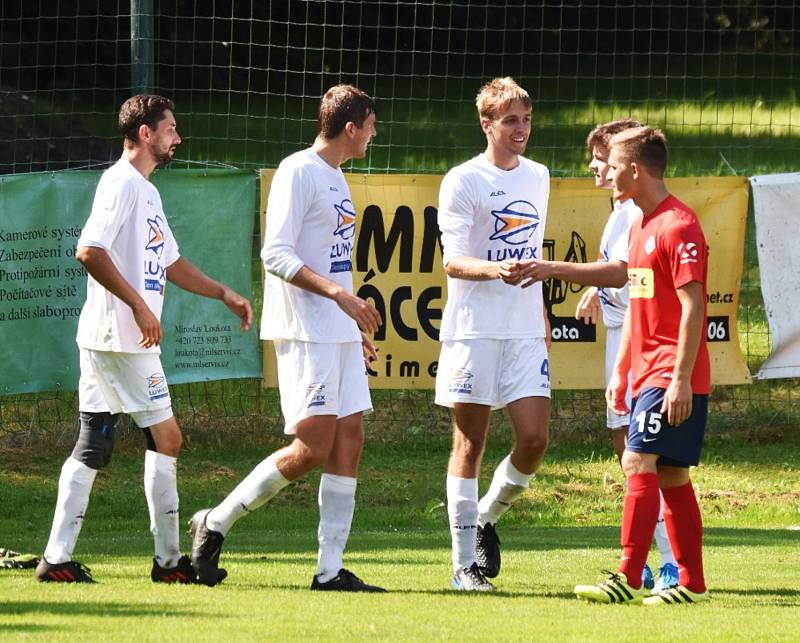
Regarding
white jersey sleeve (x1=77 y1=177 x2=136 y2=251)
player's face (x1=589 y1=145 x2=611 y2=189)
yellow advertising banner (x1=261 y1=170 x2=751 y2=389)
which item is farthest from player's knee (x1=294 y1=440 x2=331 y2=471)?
yellow advertising banner (x1=261 y1=170 x2=751 y2=389)

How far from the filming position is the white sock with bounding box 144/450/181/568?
718 cm

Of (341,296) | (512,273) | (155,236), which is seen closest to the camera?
(341,296)

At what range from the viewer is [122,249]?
23.6ft

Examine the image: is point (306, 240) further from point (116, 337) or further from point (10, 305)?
point (10, 305)

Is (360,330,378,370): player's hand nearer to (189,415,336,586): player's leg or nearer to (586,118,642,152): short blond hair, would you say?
(189,415,336,586): player's leg

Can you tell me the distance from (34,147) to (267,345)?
8369mm

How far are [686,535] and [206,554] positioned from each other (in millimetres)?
2037

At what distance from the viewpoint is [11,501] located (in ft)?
36.0

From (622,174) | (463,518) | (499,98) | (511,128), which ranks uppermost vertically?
(499,98)

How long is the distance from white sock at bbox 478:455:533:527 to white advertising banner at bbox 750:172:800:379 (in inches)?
188

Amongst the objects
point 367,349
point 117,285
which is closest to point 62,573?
point 117,285

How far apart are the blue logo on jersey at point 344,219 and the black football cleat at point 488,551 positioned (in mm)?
1558

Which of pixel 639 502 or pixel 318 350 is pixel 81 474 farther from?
pixel 639 502

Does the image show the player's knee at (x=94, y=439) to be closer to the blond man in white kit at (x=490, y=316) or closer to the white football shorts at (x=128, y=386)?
the white football shorts at (x=128, y=386)
